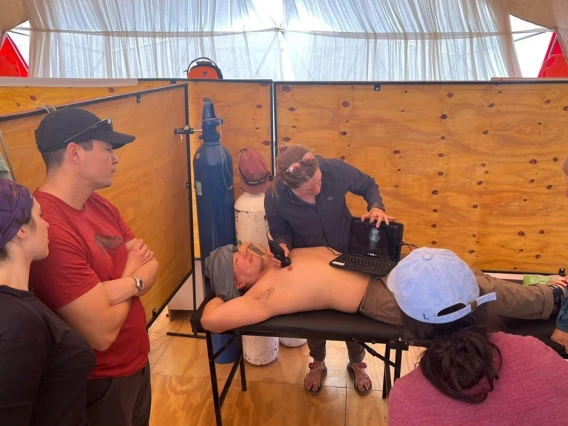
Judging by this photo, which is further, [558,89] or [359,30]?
[359,30]

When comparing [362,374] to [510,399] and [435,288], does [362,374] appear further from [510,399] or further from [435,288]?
[510,399]

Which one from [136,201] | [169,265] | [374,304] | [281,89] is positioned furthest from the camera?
[281,89]

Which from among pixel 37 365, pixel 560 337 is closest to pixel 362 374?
pixel 560 337

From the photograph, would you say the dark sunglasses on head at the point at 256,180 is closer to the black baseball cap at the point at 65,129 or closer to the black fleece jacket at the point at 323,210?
the black fleece jacket at the point at 323,210

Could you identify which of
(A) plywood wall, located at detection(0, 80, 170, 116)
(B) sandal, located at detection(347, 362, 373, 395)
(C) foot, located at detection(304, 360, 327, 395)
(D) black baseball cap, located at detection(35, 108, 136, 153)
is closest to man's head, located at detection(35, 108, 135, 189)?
(D) black baseball cap, located at detection(35, 108, 136, 153)

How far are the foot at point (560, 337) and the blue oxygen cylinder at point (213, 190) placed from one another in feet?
5.20

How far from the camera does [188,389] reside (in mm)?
2281

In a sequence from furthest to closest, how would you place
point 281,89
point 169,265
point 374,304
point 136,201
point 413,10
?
point 413,10
point 281,89
point 169,265
point 136,201
point 374,304

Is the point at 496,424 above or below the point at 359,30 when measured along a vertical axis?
below

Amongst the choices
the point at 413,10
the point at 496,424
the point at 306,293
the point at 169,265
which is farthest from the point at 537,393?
the point at 413,10

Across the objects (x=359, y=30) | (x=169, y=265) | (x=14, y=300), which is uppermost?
(x=359, y=30)

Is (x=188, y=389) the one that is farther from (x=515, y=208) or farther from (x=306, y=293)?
(x=515, y=208)

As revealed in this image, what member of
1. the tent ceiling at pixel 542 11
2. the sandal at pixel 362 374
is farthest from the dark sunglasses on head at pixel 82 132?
the tent ceiling at pixel 542 11

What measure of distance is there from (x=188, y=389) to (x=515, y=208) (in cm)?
219
